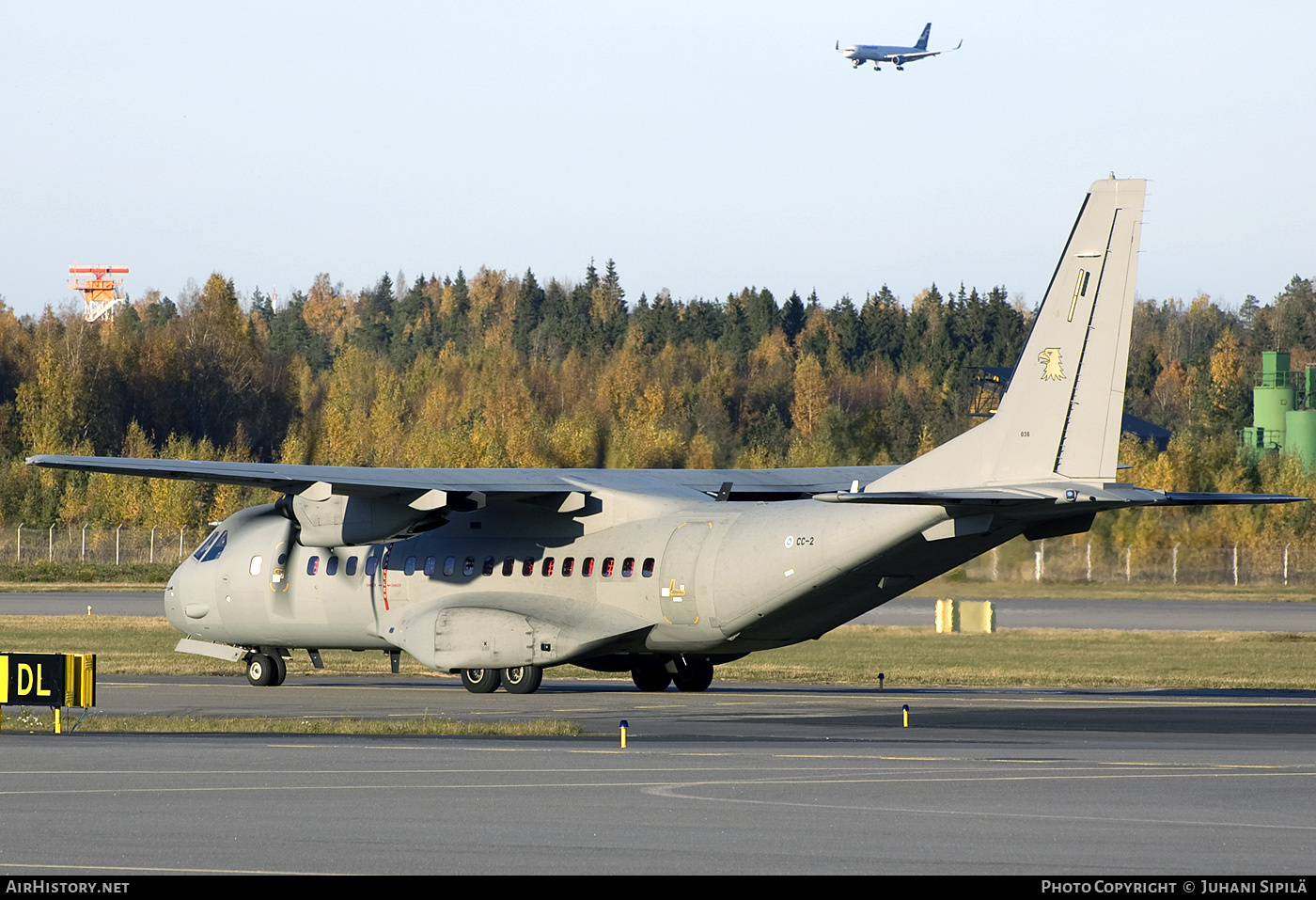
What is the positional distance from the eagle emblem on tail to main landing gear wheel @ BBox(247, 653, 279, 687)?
48.9 ft

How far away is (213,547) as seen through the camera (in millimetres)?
32094

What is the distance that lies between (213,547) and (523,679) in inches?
278

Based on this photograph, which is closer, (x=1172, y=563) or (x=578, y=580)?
(x=578, y=580)

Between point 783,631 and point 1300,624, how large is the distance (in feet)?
82.7

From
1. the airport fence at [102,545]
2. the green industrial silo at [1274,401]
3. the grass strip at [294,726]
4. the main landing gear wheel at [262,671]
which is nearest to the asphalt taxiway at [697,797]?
the grass strip at [294,726]

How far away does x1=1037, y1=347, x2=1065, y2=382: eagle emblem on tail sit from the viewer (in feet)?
76.1

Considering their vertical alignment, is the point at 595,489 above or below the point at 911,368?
below

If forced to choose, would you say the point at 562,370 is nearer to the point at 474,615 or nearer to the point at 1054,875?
the point at 474,615

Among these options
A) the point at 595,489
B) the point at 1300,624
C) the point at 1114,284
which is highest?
the point at 1114,284

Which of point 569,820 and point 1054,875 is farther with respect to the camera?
point 569,820

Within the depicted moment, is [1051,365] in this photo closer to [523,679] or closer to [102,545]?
[523,679]

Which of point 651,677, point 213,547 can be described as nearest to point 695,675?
point 651,677
